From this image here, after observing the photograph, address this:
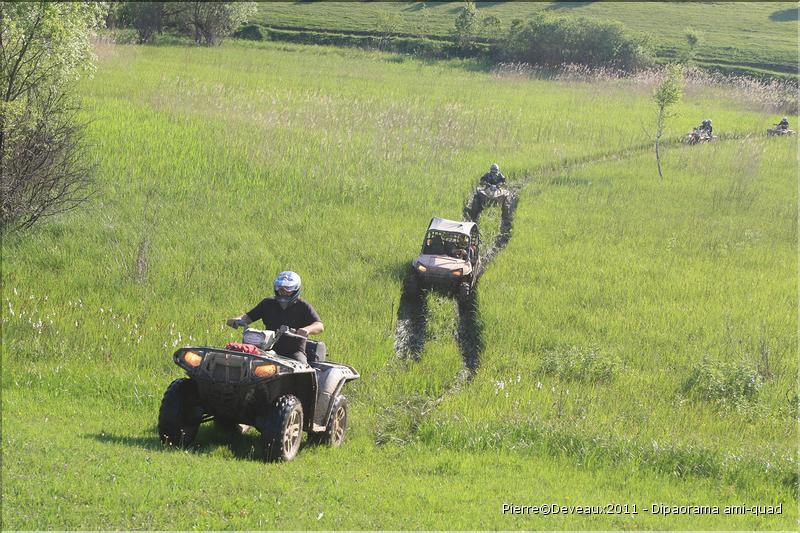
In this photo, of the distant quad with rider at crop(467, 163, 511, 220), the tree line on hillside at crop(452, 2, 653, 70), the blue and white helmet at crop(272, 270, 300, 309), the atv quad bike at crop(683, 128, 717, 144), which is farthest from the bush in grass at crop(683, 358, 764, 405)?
the tree line on hillside at crop(452, 2, 653, 70)

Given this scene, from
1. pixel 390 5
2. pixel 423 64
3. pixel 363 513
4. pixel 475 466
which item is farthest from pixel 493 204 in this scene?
pixel 390 5

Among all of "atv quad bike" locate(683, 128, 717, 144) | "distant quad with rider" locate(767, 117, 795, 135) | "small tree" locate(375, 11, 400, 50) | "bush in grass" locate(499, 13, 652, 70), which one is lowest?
"atv quad bike" locate(683, 128, 717, 144)

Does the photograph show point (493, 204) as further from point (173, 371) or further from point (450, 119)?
point (173, 371)

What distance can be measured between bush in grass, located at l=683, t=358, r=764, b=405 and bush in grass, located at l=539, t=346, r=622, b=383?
3.95 ft

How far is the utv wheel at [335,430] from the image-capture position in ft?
36.6

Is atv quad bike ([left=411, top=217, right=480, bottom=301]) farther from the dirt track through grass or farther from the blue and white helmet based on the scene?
the blue and white helmet

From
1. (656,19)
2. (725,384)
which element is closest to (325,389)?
(725,384)

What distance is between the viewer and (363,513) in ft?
29.0

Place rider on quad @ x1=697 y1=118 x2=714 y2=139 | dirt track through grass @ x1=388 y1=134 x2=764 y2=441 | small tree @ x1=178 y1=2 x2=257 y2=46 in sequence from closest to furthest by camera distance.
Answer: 1. dirt track through grass @ x1=388 y1=134 x2=764 y2=441
2. rider on quad @ x1=697 y1=118 x2=714 y2=139
3. small tree @ x1=178 y1=2 x2=257 y2=46

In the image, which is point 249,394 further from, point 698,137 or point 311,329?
point 698,137

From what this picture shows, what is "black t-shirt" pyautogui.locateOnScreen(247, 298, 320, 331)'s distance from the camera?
36.8 feet

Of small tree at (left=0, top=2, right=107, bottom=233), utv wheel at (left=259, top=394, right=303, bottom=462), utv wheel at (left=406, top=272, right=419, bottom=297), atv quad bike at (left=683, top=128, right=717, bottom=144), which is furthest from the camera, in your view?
atv quad bike at (left=683, top=128, right=717, bottom=144)

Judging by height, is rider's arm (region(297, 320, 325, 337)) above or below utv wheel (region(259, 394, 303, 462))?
above

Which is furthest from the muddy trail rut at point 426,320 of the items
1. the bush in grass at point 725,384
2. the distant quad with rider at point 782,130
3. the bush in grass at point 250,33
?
the bush in grass at point 250,33
